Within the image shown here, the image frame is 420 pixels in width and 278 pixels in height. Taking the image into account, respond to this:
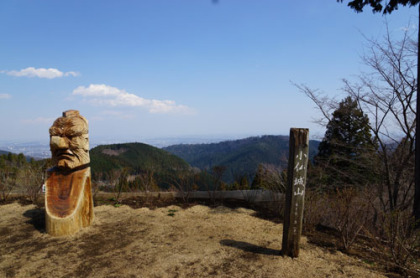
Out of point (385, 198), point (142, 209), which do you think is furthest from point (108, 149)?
point (385, 198)

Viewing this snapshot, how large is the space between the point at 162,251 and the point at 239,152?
274 feet

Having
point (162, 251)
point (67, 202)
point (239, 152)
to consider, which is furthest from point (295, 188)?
point (239, 152)

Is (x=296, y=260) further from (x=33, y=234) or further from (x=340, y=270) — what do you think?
(x=33, y=234)

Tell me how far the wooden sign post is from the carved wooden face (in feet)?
11.9

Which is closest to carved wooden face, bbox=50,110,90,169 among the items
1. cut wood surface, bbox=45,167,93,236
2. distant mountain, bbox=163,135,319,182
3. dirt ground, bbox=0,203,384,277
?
cut wood surface, bbox=45,167,93,236

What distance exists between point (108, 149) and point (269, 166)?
126 feet

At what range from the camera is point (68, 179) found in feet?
14.7

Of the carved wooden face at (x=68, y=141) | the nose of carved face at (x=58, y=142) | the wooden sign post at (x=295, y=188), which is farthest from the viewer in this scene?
the carved wooden face at (x=68, y=141)

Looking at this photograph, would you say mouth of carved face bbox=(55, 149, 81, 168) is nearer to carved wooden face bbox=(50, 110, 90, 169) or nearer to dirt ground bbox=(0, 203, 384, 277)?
carved wooden face bbox=(50, 110, 90, 169)

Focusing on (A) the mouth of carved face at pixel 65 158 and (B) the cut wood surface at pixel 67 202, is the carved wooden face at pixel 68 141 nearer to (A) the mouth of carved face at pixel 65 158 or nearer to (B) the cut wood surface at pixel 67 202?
(A) the mouth of carved face at pixel 65 158

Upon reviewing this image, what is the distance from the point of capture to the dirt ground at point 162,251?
10.5 feet

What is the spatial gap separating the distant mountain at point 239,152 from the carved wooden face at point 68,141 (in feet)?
135

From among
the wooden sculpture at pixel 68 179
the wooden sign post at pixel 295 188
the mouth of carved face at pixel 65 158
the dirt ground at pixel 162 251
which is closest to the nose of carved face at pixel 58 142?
the wooden sculpture at pixel 68 179

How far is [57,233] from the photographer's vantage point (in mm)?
4172
